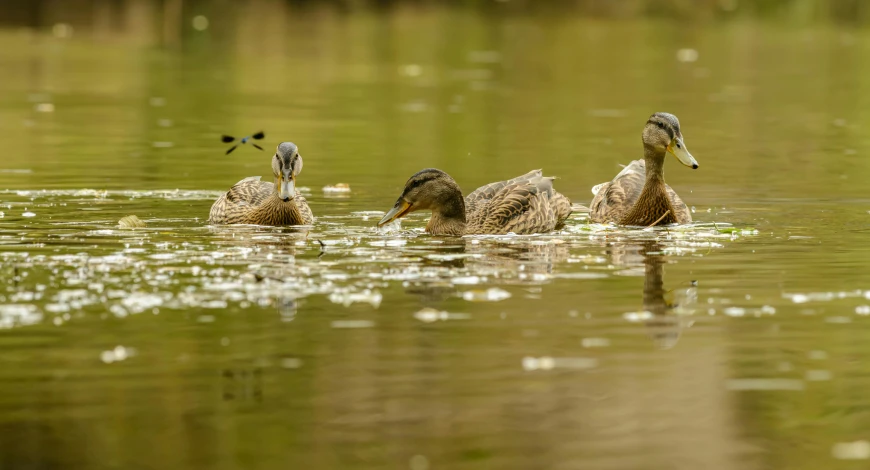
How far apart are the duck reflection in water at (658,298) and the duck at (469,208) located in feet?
4.45

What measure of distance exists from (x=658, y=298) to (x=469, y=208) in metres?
4.21

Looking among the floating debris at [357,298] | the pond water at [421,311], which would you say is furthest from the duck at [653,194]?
the floating debris at [357,298]

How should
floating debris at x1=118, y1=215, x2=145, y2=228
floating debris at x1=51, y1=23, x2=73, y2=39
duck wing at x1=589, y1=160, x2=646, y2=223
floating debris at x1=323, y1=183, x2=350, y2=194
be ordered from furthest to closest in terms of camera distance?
floating debris at x1=51, y1=23, x2=73, y2=39
floating debris at x1=323, y1=183, x2=350, y2=194
duck wing at x1=589, y1=160, x2=646, y2=223
floating debris at x1=118, y1=215, x2=145, y2=228

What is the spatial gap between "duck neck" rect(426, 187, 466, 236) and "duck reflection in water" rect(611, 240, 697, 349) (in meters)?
1.55

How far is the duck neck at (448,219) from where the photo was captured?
44.2 feet

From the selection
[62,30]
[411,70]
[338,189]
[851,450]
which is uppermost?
[62,30]

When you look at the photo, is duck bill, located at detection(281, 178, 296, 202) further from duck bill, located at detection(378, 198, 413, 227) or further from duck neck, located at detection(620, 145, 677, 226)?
duck neck, located at detection(620, 145, 677, 226)

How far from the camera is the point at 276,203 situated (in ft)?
46.3

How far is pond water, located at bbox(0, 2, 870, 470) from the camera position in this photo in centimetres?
688

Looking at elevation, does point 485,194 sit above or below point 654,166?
below

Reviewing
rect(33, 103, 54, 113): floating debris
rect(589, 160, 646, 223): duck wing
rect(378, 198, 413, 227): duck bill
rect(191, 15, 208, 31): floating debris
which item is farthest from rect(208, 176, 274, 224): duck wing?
rect(191, 15, 208, 31): floating debris

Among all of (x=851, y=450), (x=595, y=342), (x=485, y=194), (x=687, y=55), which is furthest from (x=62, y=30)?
(x=851, y=450)

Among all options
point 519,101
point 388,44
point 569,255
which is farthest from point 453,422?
point 388,44

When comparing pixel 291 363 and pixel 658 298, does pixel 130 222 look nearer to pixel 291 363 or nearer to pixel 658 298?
pixel 658 298
